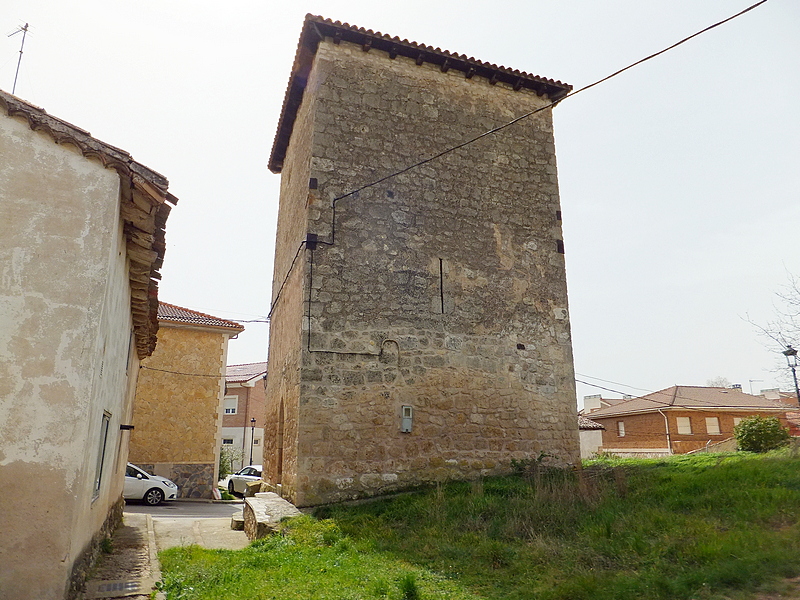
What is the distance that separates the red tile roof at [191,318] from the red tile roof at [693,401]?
1965cm

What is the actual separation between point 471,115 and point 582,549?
340 inches

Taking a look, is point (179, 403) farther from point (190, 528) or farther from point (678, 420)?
point (678, 420)

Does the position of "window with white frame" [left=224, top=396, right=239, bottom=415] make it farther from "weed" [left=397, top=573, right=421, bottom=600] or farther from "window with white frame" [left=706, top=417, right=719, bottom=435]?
"weed" [left=397, top=573, right=421, bottom=600]

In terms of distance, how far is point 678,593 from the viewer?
167 inches

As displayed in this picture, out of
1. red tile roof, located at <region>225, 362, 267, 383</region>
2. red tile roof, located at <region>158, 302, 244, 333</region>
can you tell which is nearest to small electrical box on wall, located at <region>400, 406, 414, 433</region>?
red tile roof, located at <region>158, 302, 244, 333</region>

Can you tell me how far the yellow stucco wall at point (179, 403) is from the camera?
1789cm

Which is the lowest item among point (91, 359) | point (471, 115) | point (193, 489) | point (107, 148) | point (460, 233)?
point (193, 489)

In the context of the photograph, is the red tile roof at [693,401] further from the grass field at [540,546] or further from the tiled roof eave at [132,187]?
the tiled roof eave at [132,187]

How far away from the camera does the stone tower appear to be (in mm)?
9141

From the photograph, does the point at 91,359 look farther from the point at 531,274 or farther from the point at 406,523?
the point at 531,274

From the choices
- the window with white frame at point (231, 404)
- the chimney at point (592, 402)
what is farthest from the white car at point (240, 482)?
the chimney at point (592, 402)

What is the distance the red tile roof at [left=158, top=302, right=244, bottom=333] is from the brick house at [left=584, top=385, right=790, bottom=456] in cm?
1833

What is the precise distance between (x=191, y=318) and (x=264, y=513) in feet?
41.1

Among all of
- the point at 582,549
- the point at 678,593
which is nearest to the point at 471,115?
the point at 582,549
